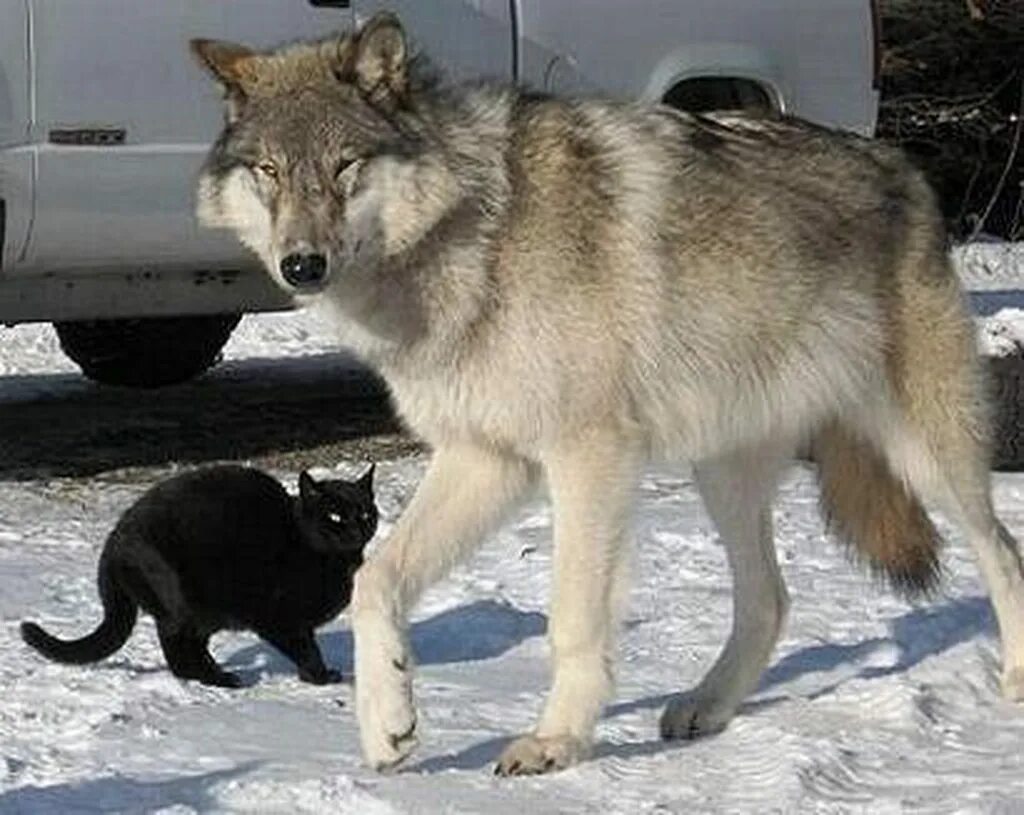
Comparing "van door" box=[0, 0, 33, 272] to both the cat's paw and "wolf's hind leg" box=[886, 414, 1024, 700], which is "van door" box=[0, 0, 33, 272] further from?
"wolf's hind leg" box=[886, 414, 1024, 700]

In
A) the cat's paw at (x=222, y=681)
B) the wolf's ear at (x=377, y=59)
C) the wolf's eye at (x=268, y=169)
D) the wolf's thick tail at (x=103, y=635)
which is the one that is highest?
the wolf's ear at (x=377, y=59)

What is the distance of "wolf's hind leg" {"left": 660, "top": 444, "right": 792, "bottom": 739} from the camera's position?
5684 millimetres

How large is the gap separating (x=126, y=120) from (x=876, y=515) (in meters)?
3.25

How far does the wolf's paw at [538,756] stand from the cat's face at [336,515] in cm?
101

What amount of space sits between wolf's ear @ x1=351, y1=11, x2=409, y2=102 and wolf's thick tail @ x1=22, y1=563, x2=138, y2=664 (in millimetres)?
1341

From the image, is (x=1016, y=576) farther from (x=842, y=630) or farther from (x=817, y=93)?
(x=817, y=93)

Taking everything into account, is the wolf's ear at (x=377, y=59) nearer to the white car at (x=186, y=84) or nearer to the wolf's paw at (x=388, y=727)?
the wolf's paw at (x=388, y=727)

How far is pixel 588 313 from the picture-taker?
205 inches

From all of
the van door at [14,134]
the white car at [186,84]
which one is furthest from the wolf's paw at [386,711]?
the van door at [14,134]

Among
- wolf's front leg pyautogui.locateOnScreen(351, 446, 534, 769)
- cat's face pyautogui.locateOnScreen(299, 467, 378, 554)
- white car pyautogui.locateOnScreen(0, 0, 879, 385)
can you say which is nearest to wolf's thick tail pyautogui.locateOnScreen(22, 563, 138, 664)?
cat's face pyautogui.locateOnScreen(299, 467, 378, 554)

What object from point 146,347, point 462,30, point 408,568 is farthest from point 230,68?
point 146,347

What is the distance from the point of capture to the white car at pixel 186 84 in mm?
7984

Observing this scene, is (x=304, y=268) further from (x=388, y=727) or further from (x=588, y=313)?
(x=388, y=727)

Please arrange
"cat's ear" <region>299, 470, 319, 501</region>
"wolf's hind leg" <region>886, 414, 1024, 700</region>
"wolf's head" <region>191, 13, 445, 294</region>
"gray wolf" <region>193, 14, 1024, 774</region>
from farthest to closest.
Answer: "cat's ear" <region>299, 470, 319, 501</region>
"wolf's hind leg" <region>886, 414, 1024, 700</region>
"gray wolf" <region>193, 14, 1024, 774</region>
"wolf's head" <region>191, 13, 445, 294</region>
